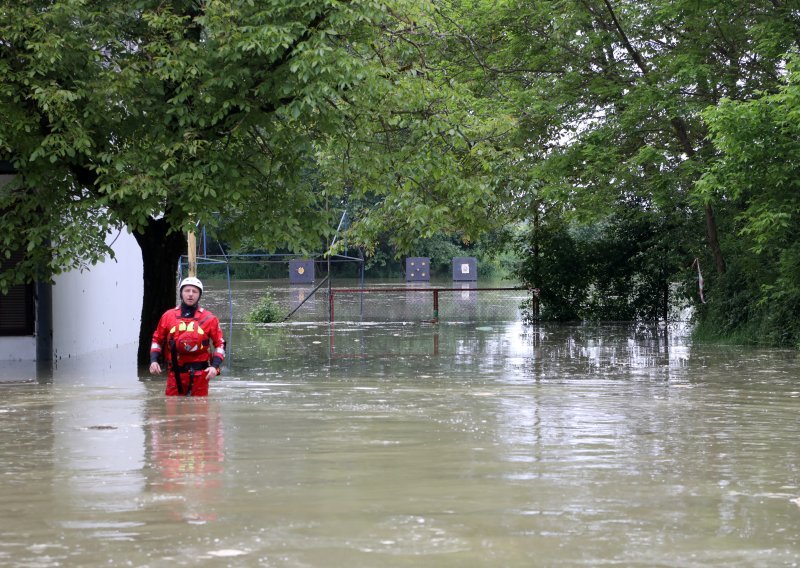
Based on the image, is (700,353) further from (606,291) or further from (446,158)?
(606,291)

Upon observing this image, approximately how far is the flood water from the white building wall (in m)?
4.21

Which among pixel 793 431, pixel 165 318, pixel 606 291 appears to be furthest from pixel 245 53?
pixel 606 291

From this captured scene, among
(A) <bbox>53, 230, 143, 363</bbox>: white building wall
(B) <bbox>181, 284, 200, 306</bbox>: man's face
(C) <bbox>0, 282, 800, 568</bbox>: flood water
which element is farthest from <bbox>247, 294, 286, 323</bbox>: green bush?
(B) <bbox>181, 284, 200, 306</bbox>: man's face

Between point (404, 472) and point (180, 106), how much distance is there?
8.51 meters

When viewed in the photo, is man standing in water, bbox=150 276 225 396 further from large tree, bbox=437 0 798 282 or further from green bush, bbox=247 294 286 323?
green bush, bbox=247 294 286 323

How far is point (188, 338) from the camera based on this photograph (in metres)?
11.1

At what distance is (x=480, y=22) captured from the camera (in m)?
23.9

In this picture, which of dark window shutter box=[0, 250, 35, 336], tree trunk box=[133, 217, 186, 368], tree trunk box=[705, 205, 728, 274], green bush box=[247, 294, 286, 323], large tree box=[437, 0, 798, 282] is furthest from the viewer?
green bush box=[247, 294, 286, 323]

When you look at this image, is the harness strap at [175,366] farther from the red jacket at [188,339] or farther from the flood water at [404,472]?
the flood water at [404,472]

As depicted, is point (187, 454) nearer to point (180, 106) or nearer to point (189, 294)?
point (189, 294)

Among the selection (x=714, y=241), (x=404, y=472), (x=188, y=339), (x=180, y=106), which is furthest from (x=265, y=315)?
(x=404, y=472)

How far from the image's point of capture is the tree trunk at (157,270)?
698 inches

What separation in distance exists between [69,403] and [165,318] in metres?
2.11

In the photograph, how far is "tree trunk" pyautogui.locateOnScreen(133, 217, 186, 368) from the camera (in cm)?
1772
